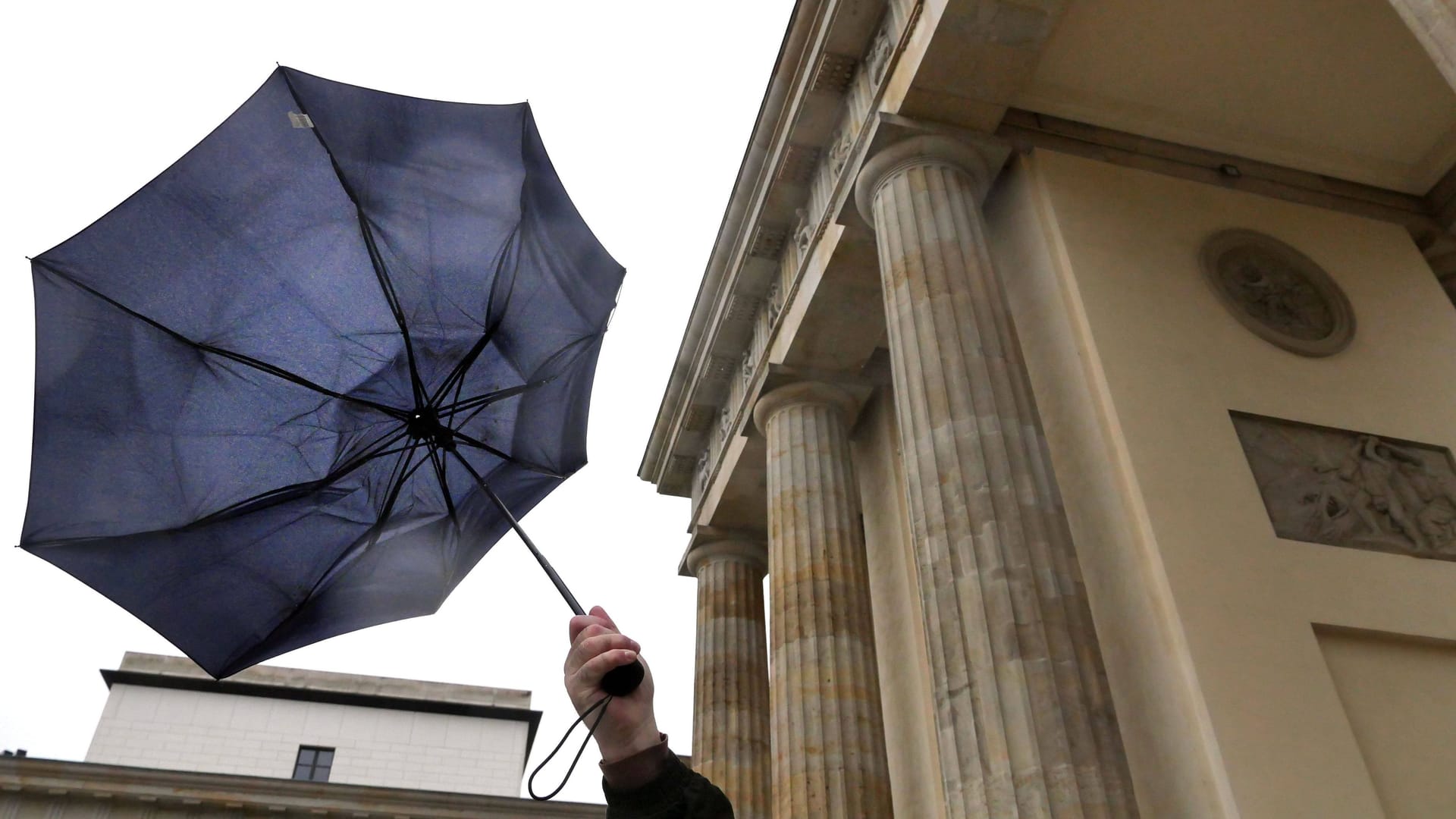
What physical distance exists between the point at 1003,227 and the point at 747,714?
7.33 metres

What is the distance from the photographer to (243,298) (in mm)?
4262

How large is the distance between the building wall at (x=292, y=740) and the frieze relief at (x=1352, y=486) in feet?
82.5

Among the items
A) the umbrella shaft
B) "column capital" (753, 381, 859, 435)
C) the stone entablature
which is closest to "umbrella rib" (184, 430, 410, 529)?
the umbrella shaft

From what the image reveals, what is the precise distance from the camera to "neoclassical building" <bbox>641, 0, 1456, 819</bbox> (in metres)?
6.19

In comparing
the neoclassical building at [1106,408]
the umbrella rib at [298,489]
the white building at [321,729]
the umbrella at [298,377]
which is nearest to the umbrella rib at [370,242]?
the umbrella at [298,377]

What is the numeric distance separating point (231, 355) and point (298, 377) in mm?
304

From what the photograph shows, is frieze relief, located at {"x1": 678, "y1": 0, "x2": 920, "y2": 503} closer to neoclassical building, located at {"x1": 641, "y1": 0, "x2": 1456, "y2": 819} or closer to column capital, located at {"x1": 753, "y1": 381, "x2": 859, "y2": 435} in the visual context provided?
neoclassical building, located at {"x1": 641, "y1": 0, "x2": 1456, "y2": 819}

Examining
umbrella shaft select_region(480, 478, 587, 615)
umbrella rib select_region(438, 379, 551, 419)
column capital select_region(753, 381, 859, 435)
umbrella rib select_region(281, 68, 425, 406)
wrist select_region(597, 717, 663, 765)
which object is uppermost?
column capital select_region(753, 381, 859, 435)

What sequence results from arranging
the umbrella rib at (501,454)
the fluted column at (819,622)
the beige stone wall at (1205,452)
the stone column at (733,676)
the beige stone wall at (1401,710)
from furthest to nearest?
the stone column at (733,676) → the fluted column at (819,622) → the beige stone wall at (1401,710) → the beige stone wall at (1205,452) → the umbrella rib at (501,454)

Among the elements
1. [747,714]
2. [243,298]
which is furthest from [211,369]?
[747,714]

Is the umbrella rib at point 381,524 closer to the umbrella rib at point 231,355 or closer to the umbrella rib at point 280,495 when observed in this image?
the umbrella rib at point 280,495

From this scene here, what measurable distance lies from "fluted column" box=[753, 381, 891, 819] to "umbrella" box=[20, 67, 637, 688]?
20.3ft

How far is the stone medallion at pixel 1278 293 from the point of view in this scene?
28.7 feet

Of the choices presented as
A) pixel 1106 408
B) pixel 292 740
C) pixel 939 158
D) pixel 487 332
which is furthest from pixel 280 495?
pixel 292 740
